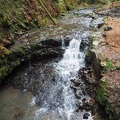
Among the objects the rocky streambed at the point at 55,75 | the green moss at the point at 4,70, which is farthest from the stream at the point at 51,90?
the green moss at the point at 4,70

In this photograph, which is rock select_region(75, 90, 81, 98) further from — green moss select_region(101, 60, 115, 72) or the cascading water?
green moss select_region(101, 60, 115, 72)

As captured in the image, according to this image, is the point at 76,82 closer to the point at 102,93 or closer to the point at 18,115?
the point at 102,93

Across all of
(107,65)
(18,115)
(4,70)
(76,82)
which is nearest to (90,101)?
(76,82)

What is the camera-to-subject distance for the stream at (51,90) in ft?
27.9

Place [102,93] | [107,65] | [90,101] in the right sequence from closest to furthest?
[102,93] → [90,101] → [107,65]

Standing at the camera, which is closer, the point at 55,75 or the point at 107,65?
the point at 107,65

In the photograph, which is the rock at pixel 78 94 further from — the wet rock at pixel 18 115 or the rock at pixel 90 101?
the wet rock at pixel 18 115

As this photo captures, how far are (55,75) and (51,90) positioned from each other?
123 centimetres

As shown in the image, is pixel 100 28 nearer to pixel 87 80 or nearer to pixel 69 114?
pixel 87 80

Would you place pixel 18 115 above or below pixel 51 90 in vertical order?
above

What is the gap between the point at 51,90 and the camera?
10008 millimetres

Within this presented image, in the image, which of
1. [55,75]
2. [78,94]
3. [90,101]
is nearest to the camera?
[90,101]

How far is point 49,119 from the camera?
8148mm

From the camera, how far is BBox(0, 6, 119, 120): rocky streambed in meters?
8.52
